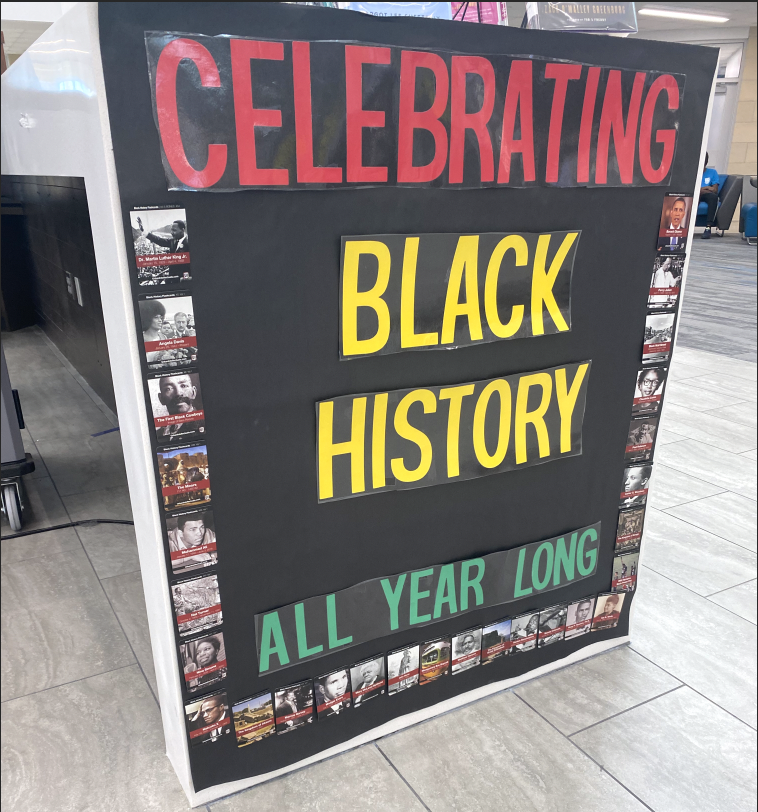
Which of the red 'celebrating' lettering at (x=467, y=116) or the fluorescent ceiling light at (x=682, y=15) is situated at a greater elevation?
the fluorescent ceiling light at (x=682, y=15)

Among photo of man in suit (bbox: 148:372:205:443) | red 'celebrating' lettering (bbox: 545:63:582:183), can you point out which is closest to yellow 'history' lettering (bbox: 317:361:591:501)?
photo of man in suit (bbox: 148:372:205:443)

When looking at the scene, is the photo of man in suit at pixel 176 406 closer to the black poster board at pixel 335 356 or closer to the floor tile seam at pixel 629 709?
the black poster board at pixel 335 356

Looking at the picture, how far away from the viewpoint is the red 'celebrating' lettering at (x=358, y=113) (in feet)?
3.94

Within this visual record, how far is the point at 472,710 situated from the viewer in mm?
1779

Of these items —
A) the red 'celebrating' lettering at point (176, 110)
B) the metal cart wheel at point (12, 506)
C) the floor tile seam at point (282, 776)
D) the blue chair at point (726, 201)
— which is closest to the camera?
the red 'celebrating' lettering at point (176, 110)

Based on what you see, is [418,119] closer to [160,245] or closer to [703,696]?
[160,245]

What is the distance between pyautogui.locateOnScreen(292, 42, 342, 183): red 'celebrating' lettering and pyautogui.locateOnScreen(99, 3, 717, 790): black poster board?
0.09 feet

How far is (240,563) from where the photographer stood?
1.41 m

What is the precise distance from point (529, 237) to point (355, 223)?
0.41 m

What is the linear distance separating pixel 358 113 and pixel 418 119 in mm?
126

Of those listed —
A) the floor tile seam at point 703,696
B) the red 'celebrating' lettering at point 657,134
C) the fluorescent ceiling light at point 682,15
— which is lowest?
the floor tile seam at point 703,696

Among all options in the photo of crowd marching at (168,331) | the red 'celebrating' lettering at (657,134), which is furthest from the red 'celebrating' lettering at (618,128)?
the photo of crowd marching at (168,331)

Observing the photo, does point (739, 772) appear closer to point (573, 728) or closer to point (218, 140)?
point (573, 728)

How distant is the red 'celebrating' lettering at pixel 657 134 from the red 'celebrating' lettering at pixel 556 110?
0.70ft
